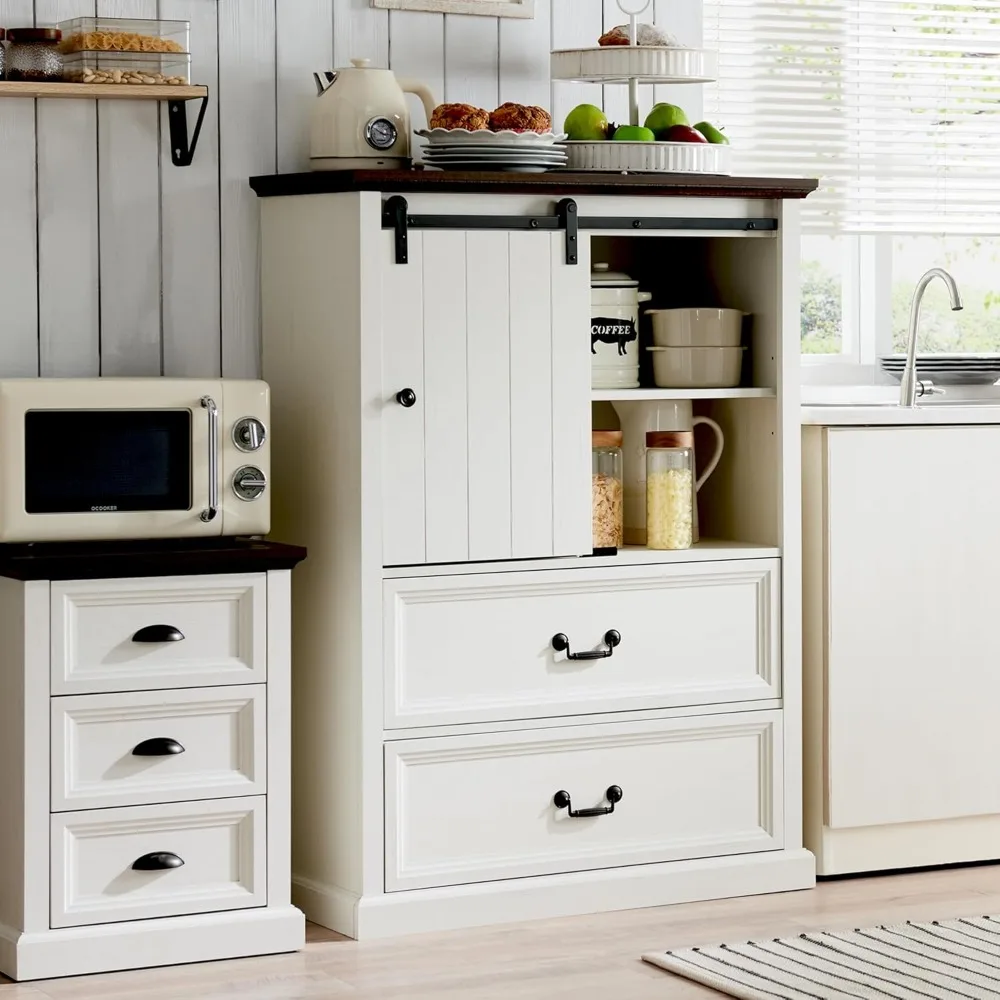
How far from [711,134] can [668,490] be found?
680mm

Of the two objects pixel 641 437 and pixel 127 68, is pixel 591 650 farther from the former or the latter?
pixel 127 68

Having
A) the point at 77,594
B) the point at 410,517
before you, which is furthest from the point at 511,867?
the point at 77,594

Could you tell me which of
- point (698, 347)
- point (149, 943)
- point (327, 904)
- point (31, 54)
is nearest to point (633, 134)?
point (698, 347)

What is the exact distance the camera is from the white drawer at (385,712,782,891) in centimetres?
307

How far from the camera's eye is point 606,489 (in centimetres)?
326

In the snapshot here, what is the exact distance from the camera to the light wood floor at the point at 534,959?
275 cm

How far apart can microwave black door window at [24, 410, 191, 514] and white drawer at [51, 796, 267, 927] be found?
501 millimetres

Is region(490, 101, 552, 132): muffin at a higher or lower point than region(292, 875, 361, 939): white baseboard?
higher

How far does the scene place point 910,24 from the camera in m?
4.03

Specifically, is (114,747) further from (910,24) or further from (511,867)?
(910,24)

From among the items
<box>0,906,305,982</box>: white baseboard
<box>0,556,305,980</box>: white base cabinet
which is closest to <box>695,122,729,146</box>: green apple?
<box>0,556,305,980</box>: white base cabinet

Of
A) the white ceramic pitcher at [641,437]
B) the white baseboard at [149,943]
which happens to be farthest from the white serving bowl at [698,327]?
the white baseboard at [149,943]

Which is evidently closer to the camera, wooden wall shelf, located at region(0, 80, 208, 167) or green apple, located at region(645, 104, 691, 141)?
wooden wall shelf, located at region(0, 80, 208, 167)

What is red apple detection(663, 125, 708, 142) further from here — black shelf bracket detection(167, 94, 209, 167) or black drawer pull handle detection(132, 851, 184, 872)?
black drawer pull handle detection(132, 851, 184, 872)
